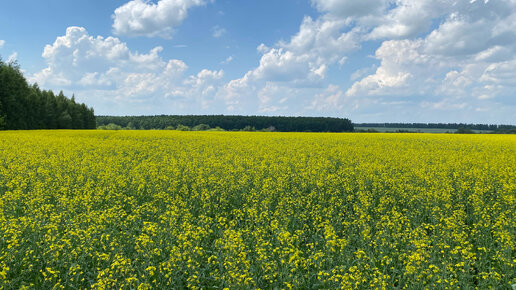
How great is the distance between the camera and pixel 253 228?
8.65 m

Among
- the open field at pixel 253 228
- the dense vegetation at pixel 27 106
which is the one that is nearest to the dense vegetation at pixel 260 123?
the dense vegetation at pixel 27 106

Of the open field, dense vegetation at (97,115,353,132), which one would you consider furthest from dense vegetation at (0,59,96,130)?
the open field

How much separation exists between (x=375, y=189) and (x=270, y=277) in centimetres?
807

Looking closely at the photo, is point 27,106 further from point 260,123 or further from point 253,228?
point 253,228

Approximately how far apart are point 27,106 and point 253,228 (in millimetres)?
75509

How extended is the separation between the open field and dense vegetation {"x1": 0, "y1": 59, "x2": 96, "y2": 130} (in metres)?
53.5

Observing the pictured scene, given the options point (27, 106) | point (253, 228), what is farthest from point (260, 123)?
point (253, 228)

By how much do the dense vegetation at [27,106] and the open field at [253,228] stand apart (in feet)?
176

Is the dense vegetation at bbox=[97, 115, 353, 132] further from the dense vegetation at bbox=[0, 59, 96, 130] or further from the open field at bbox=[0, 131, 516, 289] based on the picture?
the open field at bbox=[0, 131, 516, 289]

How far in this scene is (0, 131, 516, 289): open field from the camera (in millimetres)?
5711

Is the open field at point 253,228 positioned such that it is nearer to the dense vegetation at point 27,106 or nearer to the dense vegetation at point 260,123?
the dense vegetation at point 27,106

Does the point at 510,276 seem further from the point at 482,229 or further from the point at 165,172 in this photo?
the point at 165,172

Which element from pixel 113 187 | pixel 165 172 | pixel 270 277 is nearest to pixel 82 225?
pixel 113 187

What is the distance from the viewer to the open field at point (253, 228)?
571 centimetres
